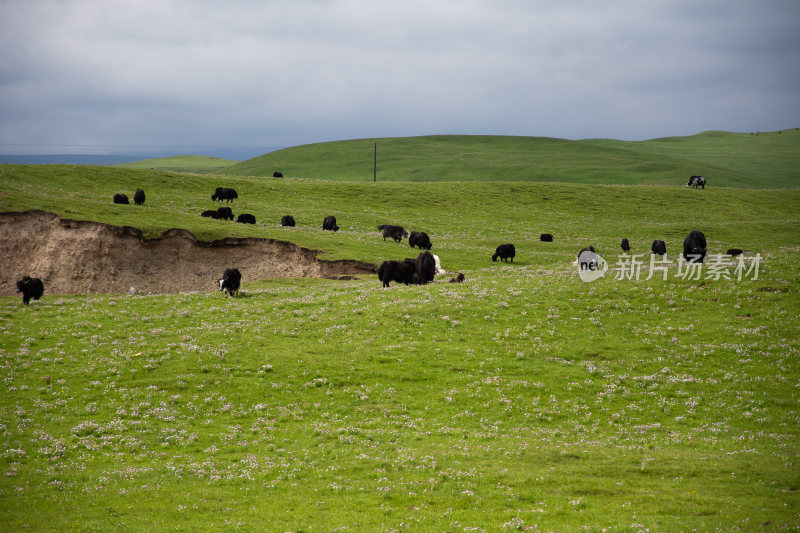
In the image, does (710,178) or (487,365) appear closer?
(487,365)

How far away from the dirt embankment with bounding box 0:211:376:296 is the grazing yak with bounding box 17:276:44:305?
708cm

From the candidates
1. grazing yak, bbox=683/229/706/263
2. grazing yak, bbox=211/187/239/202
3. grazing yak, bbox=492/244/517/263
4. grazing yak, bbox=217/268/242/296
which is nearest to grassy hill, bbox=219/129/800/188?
grazing yak, bbox=211/187/239/202

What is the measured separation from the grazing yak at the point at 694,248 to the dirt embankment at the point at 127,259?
21463 millimetres

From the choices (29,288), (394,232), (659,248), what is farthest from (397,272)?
(659,248)

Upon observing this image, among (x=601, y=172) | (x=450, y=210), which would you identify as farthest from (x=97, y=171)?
(x=601, y=172)

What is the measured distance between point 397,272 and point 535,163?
123 meters

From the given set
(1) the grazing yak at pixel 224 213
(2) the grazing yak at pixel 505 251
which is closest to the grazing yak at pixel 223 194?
A: (1) the grazing yak at pixel 224 213

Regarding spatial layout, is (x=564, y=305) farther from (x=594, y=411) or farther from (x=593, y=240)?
(x=593, y=240)

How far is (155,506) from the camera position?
12906mm

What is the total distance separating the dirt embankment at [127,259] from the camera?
137ft

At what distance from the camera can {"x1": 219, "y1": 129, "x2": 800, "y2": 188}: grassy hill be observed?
134 meters

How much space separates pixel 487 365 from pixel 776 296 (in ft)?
48.5

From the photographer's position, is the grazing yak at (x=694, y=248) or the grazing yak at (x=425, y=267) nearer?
the grazing yak at (x=694, y=248)

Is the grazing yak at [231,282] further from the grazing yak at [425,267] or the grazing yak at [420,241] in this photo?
the grazing yak at [420,241]
